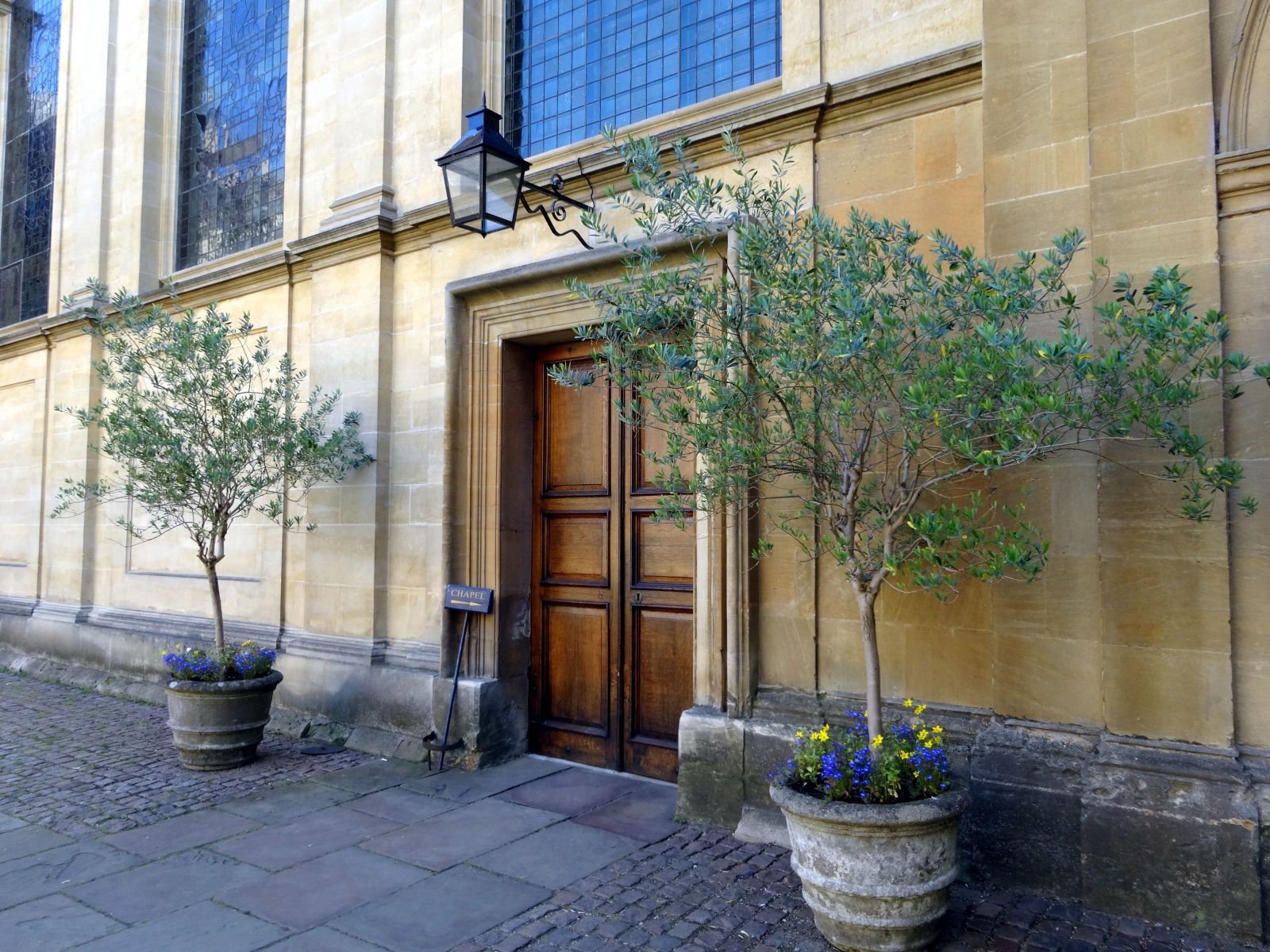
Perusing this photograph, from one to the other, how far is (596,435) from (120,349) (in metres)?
3.70

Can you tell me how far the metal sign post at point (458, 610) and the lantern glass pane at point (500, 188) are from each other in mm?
2512

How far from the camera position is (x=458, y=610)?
20.9ft

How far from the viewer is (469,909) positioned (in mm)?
3941

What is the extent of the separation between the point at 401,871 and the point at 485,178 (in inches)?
151

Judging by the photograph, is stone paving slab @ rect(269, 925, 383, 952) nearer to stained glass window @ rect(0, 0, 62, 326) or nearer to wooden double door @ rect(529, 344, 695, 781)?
wooden double door @ rect(529, 344, 695, 781)

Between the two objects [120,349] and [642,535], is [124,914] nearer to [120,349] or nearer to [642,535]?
[642,535]

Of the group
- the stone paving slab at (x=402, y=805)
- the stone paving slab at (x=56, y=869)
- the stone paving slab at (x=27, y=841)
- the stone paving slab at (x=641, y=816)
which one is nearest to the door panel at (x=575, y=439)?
the stone paving slab at (x=641, y=816)

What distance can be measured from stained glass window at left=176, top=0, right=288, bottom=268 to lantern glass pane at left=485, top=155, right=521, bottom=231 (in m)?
4.23

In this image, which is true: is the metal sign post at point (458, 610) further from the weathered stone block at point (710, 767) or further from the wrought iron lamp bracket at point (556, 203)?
the wrought iron lamp bracket at point (556, 203)

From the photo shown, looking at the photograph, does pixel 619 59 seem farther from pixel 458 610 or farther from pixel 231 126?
pixel 231 126

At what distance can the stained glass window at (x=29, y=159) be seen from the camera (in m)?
11.7

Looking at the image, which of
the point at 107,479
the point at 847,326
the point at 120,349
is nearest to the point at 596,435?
the point at 847,326

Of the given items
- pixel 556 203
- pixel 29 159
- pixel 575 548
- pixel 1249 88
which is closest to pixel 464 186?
pixel 556 203

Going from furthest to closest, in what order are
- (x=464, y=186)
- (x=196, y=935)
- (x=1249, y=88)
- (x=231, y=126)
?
1. (x=231, y=126)
2. (x=464, y=186)
3. (x=1249, y=88)
4. (x=196, y=935)
